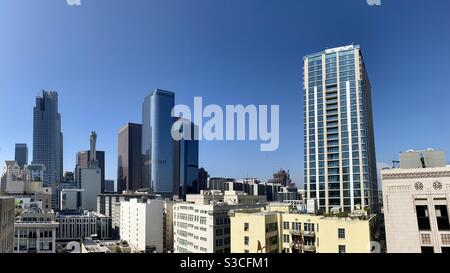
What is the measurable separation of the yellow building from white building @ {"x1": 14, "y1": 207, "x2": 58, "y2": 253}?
9073 millimetres

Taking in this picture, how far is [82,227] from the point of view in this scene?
33625mm

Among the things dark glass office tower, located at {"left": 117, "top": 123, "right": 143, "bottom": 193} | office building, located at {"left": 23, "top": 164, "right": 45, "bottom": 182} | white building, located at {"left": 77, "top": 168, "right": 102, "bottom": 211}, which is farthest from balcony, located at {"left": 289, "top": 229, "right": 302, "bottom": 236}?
white building, located at {"left": 77, "top": 168, "right": 102, "bottom": 211}

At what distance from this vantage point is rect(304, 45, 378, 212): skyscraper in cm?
1678

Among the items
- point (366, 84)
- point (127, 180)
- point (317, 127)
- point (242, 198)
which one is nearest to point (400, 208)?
point (366, 84)

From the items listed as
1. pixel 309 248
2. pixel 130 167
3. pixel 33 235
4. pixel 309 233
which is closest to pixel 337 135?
pixel 309 233

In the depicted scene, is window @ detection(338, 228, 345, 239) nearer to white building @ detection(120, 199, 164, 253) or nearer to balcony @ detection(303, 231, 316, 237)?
balcony @ detection(303, 231, 316, 237)

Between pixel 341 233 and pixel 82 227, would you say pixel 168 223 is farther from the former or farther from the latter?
pixel 341 233

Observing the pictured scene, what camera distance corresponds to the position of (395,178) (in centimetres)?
501

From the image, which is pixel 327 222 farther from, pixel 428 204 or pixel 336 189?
pixel 336 189

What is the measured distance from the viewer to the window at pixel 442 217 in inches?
179

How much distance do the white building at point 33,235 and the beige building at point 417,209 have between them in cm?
1355

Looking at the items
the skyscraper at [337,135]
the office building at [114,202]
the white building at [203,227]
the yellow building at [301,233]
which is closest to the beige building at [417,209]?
the yellow building at [301,233]
